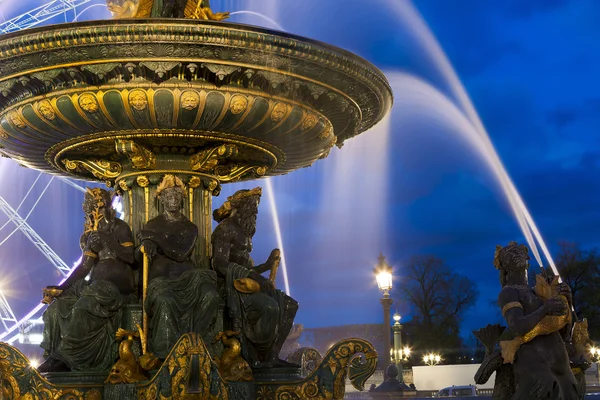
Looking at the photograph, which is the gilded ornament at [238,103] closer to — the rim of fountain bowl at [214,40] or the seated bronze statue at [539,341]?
the rim of fountain bowl at [214,40]

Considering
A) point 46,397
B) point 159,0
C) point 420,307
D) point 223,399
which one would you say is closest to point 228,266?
point 223,399

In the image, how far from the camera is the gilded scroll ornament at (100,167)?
8438mm

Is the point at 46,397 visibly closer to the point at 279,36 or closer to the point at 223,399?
the point at 223,399

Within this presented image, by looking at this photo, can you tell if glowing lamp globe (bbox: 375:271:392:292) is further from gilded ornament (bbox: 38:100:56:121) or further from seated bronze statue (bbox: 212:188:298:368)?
gilded ornament (bbox: 38:100:56:121)

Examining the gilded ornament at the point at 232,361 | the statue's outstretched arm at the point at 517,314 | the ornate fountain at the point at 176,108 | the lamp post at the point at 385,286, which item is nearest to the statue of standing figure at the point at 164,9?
the ornate fountain at the point at 176,108

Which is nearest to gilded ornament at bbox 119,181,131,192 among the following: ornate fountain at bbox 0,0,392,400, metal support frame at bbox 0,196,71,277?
ornate fountain at bbox 0,0,392,400

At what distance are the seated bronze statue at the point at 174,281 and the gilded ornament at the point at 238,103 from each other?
88 cm

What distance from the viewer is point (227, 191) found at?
1817 centimetres

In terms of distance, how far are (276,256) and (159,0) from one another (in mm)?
2764

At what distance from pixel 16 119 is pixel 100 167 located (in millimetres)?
1090

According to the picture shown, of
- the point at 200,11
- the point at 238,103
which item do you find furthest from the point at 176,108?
the point at 200,11

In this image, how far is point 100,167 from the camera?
852 centimetres

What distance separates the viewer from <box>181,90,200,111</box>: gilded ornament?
729cm

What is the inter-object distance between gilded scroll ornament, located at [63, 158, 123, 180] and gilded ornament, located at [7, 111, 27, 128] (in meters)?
0.92
